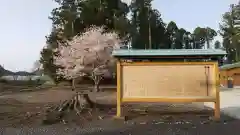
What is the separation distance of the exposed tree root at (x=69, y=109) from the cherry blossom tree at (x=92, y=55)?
18.4m

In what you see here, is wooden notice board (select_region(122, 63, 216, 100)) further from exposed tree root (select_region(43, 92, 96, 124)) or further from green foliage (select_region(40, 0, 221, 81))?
green foliage (select_region(40, 0, 221, 81))

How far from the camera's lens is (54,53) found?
38844 mm

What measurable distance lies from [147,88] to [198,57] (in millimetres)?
2008

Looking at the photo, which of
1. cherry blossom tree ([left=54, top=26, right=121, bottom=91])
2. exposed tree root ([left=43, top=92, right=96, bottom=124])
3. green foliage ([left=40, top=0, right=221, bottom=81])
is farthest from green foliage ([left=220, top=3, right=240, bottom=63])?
exposed tree root ([left=43, top=92, right=96, bottom=124])

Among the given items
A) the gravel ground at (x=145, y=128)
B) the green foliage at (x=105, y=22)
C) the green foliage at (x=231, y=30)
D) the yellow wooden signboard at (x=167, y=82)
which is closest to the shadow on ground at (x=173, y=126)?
the gravel ground at (x=145, y=128)

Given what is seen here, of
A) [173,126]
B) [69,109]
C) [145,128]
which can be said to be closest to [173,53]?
[173,126]

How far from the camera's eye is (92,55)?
31297 millimetres

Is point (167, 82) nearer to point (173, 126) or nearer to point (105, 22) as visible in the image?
point (173, 126)

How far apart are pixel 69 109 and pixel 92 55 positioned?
2059cm

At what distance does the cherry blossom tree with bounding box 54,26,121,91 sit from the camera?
3153 centimetres

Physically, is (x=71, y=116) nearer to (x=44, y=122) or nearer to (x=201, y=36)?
(x=44, y=122)

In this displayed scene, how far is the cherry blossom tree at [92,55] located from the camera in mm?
31531

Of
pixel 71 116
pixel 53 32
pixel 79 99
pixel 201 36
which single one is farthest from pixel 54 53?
pixel 201 36

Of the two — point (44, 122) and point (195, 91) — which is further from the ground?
point (195, 91)
